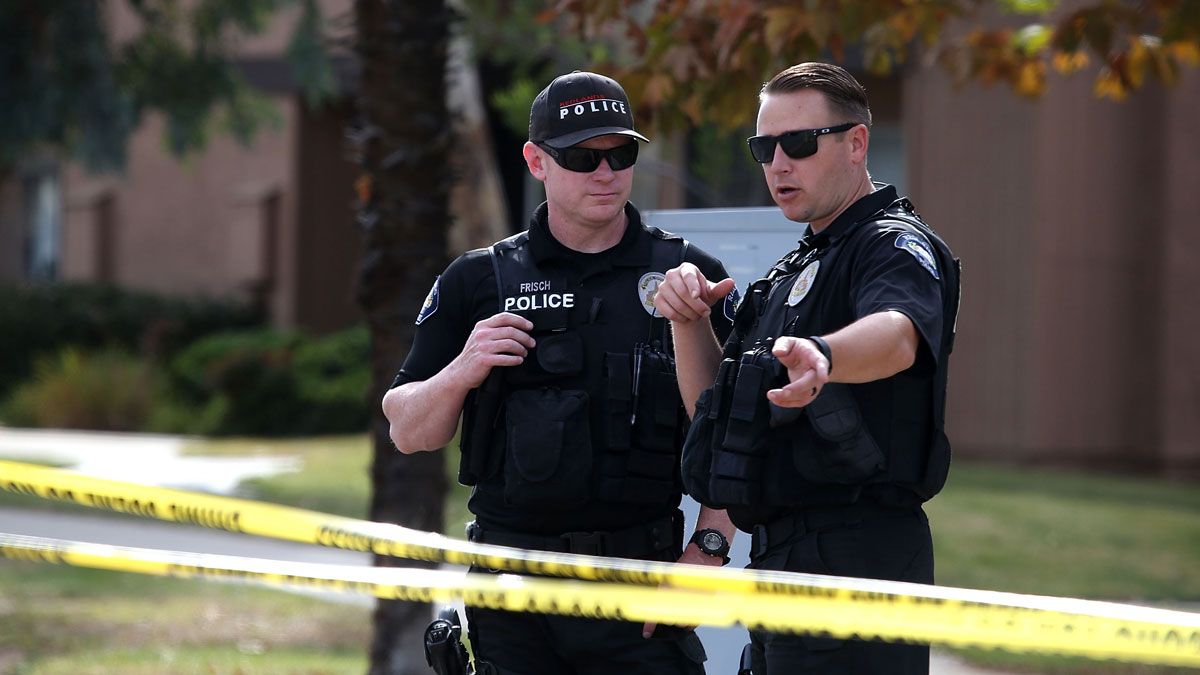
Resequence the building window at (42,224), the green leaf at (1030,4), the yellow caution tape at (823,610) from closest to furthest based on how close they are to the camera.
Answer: the yellow caution tape at (823,610) < the green leaf at (1030,4) < the building window at (42,224)

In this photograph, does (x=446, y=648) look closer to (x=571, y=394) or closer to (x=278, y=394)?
(x=571, y=394)

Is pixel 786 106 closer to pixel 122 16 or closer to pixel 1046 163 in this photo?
pixel 1046 163

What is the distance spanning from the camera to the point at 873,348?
8.35 feet

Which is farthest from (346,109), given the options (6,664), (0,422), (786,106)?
(786,106)

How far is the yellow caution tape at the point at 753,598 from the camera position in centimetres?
226

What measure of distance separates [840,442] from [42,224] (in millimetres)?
24375

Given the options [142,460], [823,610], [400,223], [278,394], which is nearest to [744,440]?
[823,610]

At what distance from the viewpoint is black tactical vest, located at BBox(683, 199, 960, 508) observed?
2.69m

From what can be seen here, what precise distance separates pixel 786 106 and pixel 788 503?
2.49 feet

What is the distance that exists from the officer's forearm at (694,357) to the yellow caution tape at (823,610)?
16.5 inches

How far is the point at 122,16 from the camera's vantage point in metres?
22.1

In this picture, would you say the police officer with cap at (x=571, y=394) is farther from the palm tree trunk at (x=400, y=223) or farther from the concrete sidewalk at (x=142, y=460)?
the concrete sidewalk at (x=142, y=460)

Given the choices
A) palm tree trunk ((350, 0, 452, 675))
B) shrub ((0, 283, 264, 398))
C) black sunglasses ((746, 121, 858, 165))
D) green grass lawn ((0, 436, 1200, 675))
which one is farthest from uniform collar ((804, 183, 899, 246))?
shrub ((0, 283, 264, 398))

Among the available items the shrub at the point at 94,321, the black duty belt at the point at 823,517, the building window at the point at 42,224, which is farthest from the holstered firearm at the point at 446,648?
the building window at the point at 42,224
